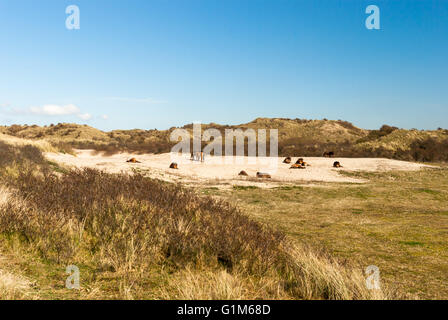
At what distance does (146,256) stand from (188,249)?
2.08 ft

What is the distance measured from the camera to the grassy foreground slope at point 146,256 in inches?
162

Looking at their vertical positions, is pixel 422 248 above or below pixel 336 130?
below

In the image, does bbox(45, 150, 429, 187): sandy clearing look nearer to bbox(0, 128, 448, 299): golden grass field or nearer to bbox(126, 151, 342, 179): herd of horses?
bbox(126, 151, 342, 179): herd of horses

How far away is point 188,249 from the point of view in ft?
17.6


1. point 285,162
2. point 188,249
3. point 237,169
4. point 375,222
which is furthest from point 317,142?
point 188,249

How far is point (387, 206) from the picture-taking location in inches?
515

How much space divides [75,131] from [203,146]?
1207 inches

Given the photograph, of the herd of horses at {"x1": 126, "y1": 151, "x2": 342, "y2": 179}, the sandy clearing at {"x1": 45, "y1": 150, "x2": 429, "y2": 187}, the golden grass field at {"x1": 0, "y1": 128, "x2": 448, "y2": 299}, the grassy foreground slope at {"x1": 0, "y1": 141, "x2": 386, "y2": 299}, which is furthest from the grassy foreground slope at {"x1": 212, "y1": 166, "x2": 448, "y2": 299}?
the herd of horses at {"x1": 126, "y1": 151, "x2": 342, "y2": 179}

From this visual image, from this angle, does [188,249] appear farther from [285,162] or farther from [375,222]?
[285,162]

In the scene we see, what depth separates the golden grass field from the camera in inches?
166

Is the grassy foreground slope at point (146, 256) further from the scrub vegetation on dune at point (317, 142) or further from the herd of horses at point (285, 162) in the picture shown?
the scrub vegetation on dune at point (317, 142)

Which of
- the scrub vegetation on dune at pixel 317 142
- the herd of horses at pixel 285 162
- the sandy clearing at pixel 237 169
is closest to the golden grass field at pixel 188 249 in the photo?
the sandy clearing at pixel 237 169
